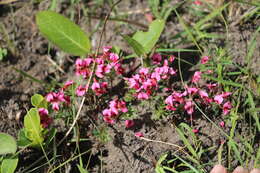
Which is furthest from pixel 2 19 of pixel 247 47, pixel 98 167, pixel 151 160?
pixel 247 47

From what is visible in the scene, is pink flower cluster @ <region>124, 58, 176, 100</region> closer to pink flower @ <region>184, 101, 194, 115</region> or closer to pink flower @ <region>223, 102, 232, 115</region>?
pink flower @ <region>184, 101, 194, 115</region>

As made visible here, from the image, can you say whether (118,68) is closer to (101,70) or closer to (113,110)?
(101,70)

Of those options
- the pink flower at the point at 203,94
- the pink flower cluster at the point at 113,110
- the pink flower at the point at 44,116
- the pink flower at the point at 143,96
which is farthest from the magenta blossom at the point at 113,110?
the pink flower at the point at 203,94

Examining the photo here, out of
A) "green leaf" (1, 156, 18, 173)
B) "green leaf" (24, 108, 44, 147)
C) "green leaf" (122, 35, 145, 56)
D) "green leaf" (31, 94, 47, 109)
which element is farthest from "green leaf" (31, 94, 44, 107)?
"green leaf" (122, 35, 145, 56)

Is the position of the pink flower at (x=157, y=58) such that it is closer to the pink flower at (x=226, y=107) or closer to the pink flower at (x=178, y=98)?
the pink flower at (x=178, y=98)

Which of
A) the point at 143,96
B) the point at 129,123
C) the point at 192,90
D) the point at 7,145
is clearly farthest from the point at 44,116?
the point at 192,90
